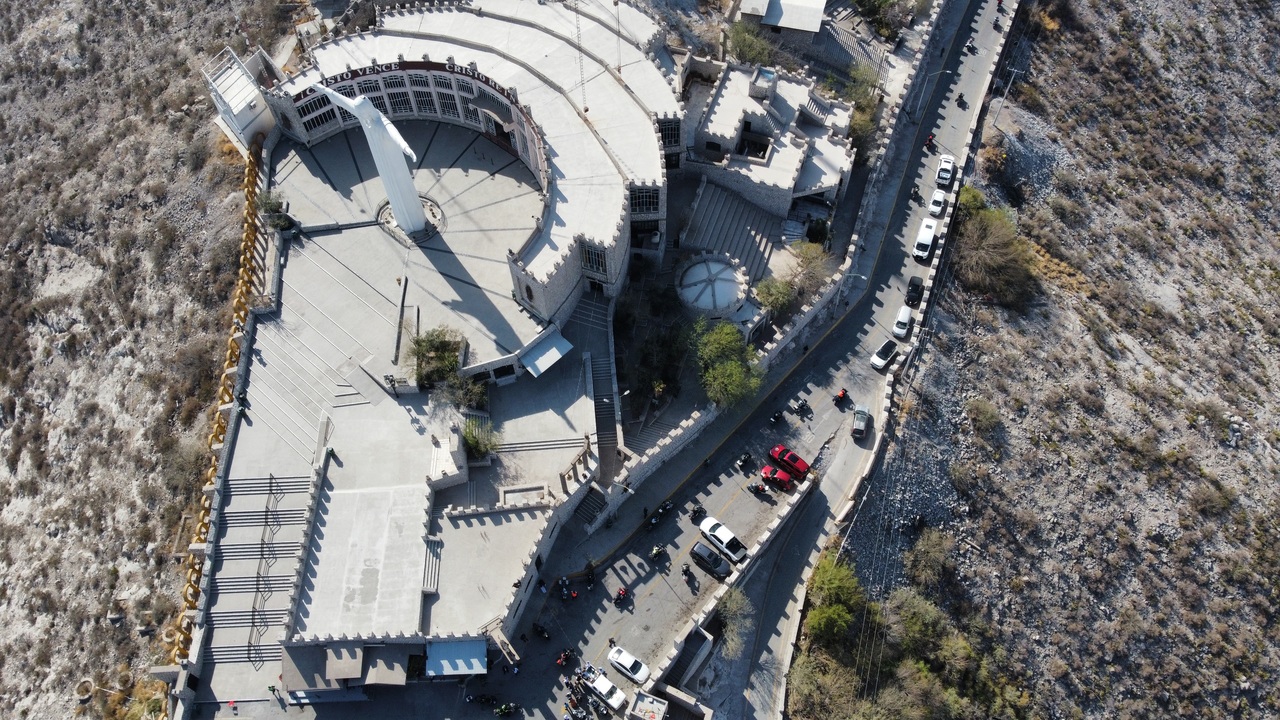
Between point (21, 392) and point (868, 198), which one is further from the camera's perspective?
point (868, 198)

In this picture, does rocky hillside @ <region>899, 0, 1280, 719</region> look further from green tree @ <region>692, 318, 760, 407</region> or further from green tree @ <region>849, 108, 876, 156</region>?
green tree @ <region>692, 318, 760, 407</region>

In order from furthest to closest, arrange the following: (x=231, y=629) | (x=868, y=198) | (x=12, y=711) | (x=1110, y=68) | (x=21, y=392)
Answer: (x=1110, y=68) < (x=868, y=198) < (x=21, y=392) < (x=12, y=711) < (x=231, y=629)

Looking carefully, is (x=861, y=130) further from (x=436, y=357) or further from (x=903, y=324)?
(x=436, y=357)

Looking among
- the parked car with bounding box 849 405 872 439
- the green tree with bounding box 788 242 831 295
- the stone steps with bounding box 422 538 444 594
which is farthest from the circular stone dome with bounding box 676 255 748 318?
the stone steps with bounding box 422 538 444 594

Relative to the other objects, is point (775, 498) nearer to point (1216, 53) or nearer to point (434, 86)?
point (434, 86)

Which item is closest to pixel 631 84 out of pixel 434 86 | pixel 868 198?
pixel 434 86

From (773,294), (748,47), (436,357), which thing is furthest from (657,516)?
(748,47)
